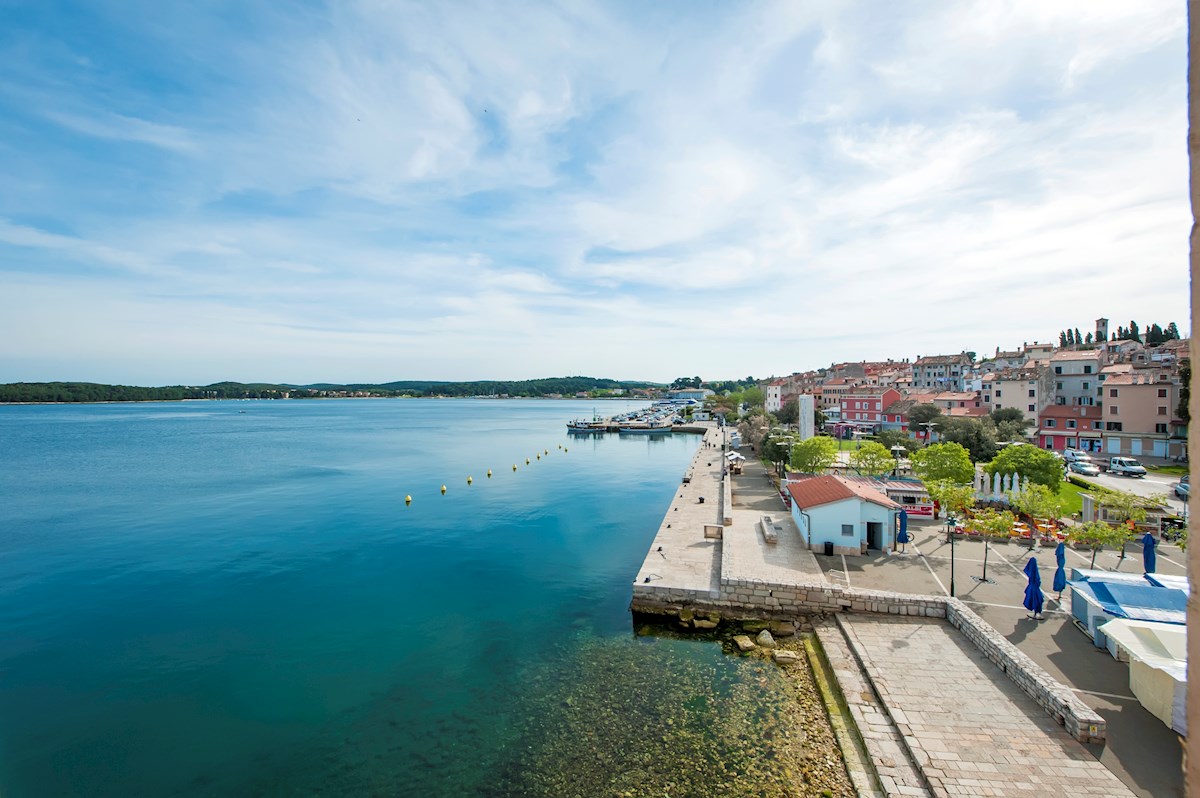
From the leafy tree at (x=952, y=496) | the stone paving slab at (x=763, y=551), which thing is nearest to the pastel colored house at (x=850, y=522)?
the stone paving slab at (x=763, y=551)

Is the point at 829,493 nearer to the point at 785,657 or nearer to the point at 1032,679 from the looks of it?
the point at 785,657

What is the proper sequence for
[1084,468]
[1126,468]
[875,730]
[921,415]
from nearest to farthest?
[875,730] < [1126,468] < [1084,468] < [921,415]

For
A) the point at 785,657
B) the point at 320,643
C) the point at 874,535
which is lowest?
the point at 320,643

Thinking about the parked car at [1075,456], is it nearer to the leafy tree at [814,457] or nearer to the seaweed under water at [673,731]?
the leafy tree at [814,457]

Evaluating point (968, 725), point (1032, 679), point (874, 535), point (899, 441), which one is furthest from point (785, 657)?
point (899, 441)

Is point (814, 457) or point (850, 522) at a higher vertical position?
point (814, 457)

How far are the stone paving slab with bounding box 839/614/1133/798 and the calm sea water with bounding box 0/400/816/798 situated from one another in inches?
142

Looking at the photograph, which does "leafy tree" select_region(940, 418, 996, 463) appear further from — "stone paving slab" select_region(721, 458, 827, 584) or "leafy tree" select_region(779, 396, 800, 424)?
"leafy tree" select_region(779, 396, 800, 424)

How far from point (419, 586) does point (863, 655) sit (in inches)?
598

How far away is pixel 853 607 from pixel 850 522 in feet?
14.4

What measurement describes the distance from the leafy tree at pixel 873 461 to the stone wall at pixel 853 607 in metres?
14.2

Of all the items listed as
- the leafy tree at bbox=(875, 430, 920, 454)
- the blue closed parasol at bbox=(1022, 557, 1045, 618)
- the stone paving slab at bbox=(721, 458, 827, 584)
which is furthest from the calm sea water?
the leafy tree at bbox=(875, 430, 920, 454)

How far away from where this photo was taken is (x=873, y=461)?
1114 inches

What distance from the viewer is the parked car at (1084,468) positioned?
32875mm
